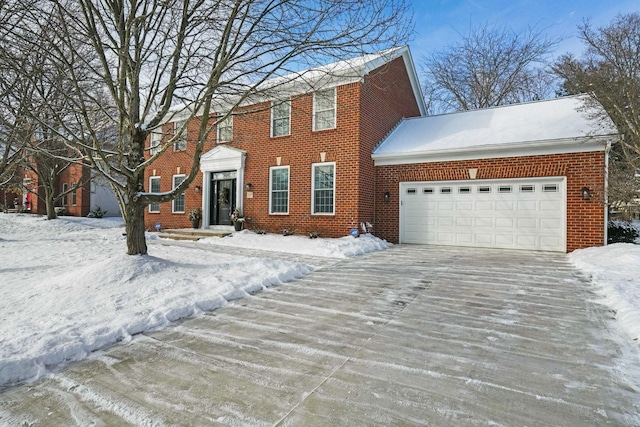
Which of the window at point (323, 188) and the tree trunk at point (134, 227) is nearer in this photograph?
the tree trunk at point (134, 227)

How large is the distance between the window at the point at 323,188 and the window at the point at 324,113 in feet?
4.22

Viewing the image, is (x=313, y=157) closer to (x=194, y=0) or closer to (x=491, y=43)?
(x=194, y=0)

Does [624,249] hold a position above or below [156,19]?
below

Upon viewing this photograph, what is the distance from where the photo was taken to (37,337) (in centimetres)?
285

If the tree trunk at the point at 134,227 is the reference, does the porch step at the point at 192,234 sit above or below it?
below

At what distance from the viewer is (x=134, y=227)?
17.5ft

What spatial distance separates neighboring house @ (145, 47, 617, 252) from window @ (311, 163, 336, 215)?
4 cm

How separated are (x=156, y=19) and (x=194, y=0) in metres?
0.70

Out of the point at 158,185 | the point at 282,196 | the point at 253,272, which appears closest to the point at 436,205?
the point at 282,196

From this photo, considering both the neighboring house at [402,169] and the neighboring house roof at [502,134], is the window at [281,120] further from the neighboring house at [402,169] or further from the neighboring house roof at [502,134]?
the neighboring house roof at [502,134]

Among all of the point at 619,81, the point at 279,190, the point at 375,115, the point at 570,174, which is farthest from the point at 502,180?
the point at 279,190

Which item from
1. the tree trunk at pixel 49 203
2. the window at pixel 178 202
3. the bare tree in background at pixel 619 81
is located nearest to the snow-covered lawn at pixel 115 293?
the bare tree in background at pixel 619 81

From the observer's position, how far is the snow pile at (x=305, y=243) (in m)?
8.18

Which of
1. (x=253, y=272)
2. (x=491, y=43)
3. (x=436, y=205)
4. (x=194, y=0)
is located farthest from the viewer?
(x=491, y=43)
